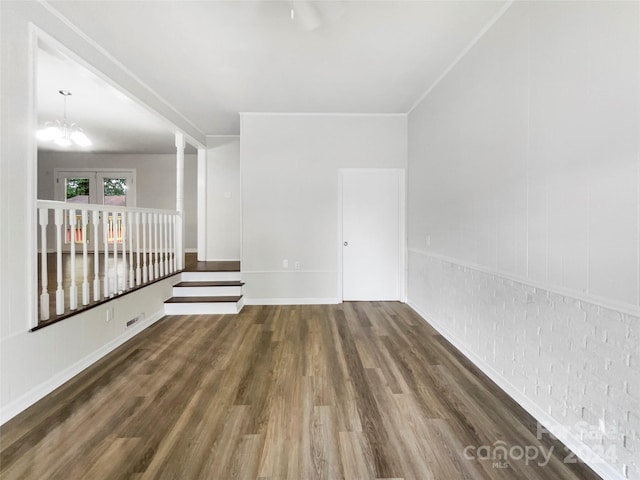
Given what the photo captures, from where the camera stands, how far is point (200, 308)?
4.08 meters

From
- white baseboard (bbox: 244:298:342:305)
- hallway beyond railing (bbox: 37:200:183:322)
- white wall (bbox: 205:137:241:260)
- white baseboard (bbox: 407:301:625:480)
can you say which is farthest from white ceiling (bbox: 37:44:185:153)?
white baseboard (bbox: 407:301:625:480)

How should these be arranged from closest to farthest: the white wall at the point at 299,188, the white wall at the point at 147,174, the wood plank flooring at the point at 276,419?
the wood plank flooring at the point at 276,419, the white wall at the point at 299,188, the white wall at the point at 147,174

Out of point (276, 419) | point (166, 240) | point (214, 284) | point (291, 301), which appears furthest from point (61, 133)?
point (276, 419)

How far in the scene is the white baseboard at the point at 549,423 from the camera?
1482 mm

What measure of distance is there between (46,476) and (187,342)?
1648mm

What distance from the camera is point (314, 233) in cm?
457

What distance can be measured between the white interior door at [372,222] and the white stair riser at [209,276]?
167cm

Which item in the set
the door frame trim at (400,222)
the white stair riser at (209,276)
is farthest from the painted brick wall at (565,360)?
the white stair riser at (209,276)

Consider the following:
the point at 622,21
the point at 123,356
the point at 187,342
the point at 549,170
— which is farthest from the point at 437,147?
the point at 123,356

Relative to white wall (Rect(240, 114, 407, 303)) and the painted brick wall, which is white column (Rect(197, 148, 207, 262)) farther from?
the painted brick wall

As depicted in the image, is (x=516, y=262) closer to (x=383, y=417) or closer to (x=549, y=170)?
(x=549, y=170)

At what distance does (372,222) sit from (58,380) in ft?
12.6

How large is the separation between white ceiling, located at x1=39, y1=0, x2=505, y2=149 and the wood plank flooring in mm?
2811

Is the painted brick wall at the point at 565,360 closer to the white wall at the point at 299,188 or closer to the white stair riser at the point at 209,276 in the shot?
the white wall at the point at 299,188
